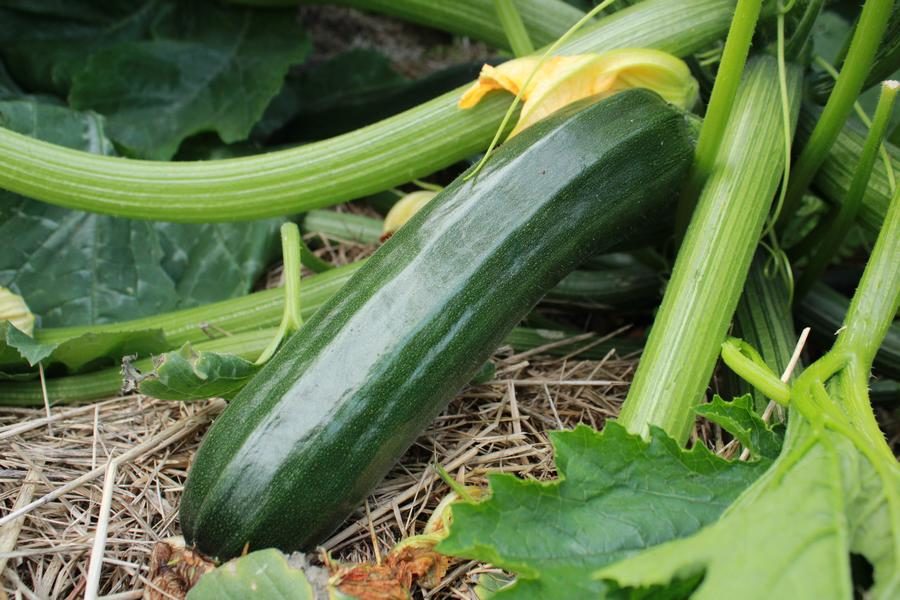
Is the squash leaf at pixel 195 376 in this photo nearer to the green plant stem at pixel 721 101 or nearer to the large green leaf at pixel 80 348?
the large green leaf at pixel 80 348

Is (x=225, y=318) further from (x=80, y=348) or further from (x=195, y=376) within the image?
(x=195, y=376)

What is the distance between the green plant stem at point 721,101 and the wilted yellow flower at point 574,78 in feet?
0.40

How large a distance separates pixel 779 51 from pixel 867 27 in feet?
0.60

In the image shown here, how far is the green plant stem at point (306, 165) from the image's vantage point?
154cm

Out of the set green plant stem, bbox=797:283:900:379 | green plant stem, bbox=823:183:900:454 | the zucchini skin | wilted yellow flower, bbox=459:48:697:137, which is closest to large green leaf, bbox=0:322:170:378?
the zucchini skin

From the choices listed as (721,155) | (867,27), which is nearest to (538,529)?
(721,155)

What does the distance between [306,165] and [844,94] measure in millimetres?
940

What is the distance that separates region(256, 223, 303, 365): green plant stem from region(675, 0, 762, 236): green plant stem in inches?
28.2

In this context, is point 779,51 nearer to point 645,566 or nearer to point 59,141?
point 645,566

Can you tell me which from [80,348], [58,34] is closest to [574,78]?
[80,348]

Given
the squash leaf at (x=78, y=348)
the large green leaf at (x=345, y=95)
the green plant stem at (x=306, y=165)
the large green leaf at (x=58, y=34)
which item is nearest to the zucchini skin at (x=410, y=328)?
the green plant stem at (x=306, y=165)

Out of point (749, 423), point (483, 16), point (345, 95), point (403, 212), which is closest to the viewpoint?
point (749, 423)

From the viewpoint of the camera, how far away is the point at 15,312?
1669 mm

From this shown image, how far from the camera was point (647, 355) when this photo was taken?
135cm
